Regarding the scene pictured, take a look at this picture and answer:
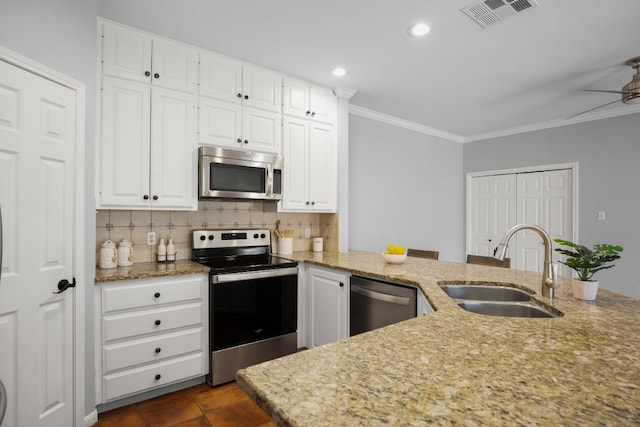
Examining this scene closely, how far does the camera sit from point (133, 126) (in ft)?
7.64

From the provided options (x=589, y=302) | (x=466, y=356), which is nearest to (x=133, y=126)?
(x=466, y=356)

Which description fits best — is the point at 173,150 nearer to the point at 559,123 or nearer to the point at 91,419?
the point at 91,419

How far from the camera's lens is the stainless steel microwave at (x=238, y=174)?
260 cm

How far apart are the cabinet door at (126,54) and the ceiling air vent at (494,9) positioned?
212 cm

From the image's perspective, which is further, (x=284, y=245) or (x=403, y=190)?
(x=403, y=190)

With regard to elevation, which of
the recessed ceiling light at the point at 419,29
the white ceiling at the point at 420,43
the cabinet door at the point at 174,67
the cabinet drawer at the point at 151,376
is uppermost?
the white ceiling at the point at 420,43

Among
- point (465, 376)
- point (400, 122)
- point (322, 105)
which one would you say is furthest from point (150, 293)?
point (400, 122)

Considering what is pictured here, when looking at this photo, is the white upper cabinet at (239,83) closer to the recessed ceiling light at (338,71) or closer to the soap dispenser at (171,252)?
the recessed ceiling light at (338,71)

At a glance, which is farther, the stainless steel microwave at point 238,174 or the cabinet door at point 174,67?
the stainless steel microwave at point 238,174

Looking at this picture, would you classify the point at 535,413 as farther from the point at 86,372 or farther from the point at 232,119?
the point at 232,119

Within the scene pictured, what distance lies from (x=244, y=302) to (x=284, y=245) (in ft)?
2.78

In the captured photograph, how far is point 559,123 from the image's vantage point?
4441 mm

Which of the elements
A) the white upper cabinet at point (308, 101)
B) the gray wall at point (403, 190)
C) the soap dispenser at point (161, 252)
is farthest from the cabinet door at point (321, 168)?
the soap dispenser at point (161, 252)

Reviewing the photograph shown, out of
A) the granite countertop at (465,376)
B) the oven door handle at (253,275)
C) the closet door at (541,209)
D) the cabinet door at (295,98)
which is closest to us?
the granite countertop at (465,376)
